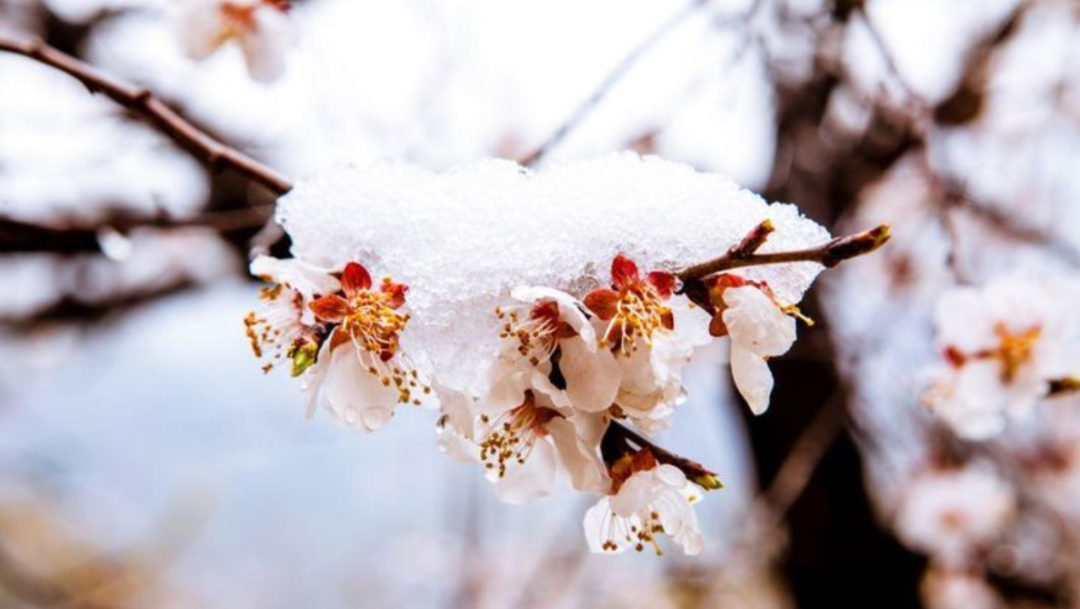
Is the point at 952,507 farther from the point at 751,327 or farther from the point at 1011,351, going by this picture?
the point at 751,327

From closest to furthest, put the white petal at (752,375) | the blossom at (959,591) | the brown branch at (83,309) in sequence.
Answer: the white petal at (752,375) < the brown branch at (83,309) < the blossom at (959,591)

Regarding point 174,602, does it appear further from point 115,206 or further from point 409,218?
point 409,218

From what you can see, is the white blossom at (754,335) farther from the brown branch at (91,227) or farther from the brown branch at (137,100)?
Answer: the brown branch at (91,227)

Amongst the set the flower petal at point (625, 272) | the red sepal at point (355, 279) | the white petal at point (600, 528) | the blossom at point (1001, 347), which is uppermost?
the flower petal at point (625, 272)

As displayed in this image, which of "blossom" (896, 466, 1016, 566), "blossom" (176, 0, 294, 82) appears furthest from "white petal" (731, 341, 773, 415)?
"blossom" (896, 466, 1016, 566)

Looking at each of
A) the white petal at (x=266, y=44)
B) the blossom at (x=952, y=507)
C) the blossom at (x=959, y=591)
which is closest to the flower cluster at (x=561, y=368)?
the white petal at (x=266, y=44)

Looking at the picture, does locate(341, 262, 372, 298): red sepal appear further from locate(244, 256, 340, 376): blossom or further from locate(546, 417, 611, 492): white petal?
locate(546, 417, 611, 492): white petal

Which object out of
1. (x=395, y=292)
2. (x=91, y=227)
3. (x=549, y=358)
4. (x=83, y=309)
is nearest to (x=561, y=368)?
(x=549, y=358)

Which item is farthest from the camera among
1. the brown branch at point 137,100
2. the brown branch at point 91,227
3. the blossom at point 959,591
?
the blossom at point 959,591
